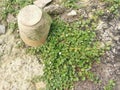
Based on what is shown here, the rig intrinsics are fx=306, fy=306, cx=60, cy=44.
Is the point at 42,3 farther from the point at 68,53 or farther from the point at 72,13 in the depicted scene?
the point at 68,53

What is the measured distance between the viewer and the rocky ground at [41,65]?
411cm

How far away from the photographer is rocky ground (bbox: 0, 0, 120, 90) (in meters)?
4.11

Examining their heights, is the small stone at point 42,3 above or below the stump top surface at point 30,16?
below

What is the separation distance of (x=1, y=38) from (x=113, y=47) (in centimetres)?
173

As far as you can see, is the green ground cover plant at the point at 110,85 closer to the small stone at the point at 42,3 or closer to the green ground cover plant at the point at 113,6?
the green ground cover plant at the point at 113,6

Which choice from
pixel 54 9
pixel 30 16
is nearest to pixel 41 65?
pixel 30 16

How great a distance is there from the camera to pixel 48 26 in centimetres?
439

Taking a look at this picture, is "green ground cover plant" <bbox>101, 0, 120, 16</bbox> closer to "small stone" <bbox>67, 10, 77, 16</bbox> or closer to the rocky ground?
the rocky ground

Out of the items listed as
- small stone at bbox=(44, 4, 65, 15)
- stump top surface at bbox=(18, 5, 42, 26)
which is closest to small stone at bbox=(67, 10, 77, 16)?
small stone at bbox=(44, 4, 65, 15)

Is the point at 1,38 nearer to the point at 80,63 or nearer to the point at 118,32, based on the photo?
the point at 80,63

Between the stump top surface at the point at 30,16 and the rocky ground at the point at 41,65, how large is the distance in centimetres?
45

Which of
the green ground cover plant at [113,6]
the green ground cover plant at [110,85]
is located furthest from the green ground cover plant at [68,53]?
the green ground cover plant at [113,6]

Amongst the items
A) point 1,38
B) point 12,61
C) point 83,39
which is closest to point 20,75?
point 12,61

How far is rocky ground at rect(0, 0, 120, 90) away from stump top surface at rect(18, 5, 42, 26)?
17.8 inches
